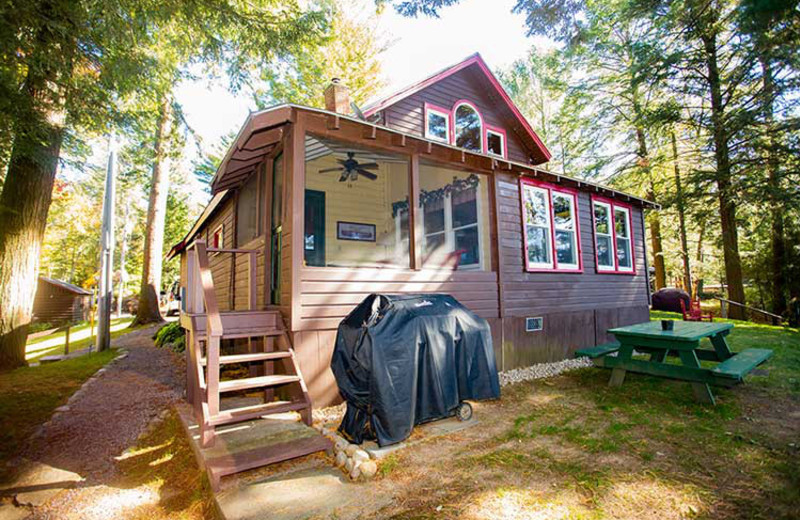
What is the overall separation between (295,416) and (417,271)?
2519mm

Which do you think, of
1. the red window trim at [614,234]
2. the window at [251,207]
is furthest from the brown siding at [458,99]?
the window at [251,207]

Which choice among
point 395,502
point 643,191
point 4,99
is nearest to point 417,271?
point 395,502

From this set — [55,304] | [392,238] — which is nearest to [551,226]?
[392,238]

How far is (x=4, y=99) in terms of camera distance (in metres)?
4.58

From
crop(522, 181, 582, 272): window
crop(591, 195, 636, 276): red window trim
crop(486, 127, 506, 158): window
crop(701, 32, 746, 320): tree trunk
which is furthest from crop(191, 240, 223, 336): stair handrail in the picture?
crop(701, 32, 746, 320): tree trunk

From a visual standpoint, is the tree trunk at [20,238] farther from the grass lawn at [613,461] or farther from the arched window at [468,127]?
the arched window at [468,127]

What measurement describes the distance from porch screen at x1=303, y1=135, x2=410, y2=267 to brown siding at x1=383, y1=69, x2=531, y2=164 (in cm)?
112

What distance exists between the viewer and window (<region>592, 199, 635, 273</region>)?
28.6ft

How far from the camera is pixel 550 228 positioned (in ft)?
24.6

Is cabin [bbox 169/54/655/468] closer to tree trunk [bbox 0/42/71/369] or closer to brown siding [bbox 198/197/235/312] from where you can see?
brown siding [bbox 198/197/235/312]

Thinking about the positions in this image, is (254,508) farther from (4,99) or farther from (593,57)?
(593,57)

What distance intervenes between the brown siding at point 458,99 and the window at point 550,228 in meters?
3.22

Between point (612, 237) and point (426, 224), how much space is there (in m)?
4.43

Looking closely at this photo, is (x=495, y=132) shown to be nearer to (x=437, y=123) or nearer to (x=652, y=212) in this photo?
(x=437, y=123)
